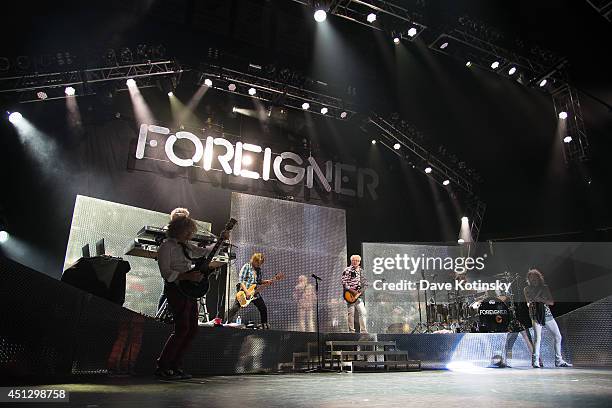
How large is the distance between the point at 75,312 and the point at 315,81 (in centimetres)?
779

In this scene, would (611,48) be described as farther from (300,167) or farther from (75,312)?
(75,312)

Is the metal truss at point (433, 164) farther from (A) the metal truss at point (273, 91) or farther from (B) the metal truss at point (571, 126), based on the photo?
Result: (B) the metal truss at point (571, 126)

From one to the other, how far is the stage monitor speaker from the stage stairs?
2542 millimetres

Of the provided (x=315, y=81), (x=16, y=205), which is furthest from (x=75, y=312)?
(x=315, y=81)

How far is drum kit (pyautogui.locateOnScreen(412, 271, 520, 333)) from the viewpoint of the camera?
26.2 feet

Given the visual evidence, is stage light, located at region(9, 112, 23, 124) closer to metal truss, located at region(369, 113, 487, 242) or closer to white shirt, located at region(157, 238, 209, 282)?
white shirt, located at region(157, 238, 209, 282)

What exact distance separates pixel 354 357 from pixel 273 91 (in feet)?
20.1

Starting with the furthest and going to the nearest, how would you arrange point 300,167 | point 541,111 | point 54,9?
point 300,167, point 541,111, point 54,9

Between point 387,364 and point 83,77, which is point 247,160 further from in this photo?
point 387,364

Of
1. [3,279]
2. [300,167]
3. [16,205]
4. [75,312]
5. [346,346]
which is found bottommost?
[346,346]

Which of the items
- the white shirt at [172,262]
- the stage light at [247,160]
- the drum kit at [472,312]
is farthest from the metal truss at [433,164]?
the white shirt at [172,262]

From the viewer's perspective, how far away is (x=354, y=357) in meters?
6.46

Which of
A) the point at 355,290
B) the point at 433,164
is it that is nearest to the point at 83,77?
the point at 355,290

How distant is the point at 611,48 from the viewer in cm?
868
